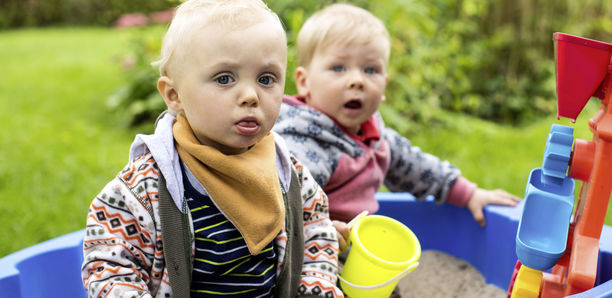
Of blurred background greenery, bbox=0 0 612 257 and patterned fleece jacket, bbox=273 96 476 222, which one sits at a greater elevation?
patterned fleece jacket, bbox=273 96 476 222

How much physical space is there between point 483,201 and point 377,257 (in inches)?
27.0

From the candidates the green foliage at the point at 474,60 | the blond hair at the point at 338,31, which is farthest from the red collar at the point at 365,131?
the green foliage at the point at 474,60

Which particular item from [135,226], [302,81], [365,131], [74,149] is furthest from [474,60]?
[135,226]

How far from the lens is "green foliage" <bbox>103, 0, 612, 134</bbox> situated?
3.44 meters

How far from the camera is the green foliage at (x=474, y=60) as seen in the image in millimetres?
3443

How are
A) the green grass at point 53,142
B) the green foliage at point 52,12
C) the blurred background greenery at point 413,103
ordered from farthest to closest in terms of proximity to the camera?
the green foliage at point 52,12
the blurred background greenery at point 413,103
the green grass at point 53,142

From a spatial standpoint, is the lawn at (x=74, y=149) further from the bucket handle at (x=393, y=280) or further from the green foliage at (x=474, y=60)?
the bucket handle at (x=393, y=280)

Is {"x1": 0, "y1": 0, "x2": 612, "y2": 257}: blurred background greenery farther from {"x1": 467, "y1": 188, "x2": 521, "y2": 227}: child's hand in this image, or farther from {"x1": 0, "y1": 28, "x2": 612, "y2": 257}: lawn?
{"x1": 467, "y1": 188, "x2": 521, "y2": 227}: child's hand

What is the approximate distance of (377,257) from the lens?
133 centimetres

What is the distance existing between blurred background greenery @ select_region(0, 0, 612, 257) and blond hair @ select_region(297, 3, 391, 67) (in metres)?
0.48

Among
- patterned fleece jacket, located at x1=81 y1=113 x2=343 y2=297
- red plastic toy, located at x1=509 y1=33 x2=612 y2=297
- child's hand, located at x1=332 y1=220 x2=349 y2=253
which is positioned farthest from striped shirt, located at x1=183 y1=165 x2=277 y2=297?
red plastic toy, located at x1=509 y1=33 x2=612 y2=297

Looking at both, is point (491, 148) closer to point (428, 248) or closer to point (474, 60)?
point (474, 60)

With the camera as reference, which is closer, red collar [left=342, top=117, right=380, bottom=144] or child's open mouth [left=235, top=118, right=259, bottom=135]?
child's open mouth [left=235, top=118, right=259, bottom=135]

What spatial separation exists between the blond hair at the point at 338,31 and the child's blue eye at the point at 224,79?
0.62 meters
